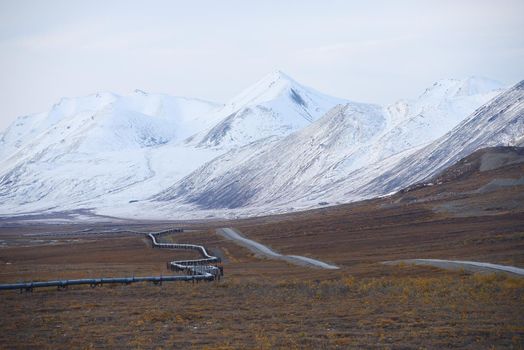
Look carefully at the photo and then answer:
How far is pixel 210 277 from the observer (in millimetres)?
43500

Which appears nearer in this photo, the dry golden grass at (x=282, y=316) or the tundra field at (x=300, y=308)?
the dry golden grass at (x=282, y=316)

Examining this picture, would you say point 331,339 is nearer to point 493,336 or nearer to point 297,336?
point 297,336

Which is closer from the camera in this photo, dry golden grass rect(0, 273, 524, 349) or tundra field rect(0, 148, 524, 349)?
dry golden grass rect(0, 273, 524, 349)

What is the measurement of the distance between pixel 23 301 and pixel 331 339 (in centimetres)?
1729

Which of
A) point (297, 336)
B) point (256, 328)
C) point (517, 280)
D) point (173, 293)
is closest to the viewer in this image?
point (297, 336)

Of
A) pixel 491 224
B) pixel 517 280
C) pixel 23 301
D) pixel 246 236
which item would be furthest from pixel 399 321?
pixel 246 236

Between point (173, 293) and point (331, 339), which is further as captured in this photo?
point (173, 293)

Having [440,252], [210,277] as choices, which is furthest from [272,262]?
[210,277]

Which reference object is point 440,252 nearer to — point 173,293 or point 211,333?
point 173,293

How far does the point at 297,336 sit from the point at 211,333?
299 centimetres

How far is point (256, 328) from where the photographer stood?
24656mm

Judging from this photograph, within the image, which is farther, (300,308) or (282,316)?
(300,308)


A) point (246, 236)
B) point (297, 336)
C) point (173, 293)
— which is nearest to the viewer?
point (297, 336)

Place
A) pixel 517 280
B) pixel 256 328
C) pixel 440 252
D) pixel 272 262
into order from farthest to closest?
pixel 272 262
pixel 440 252
pixel 517 280
pixel 256 328
